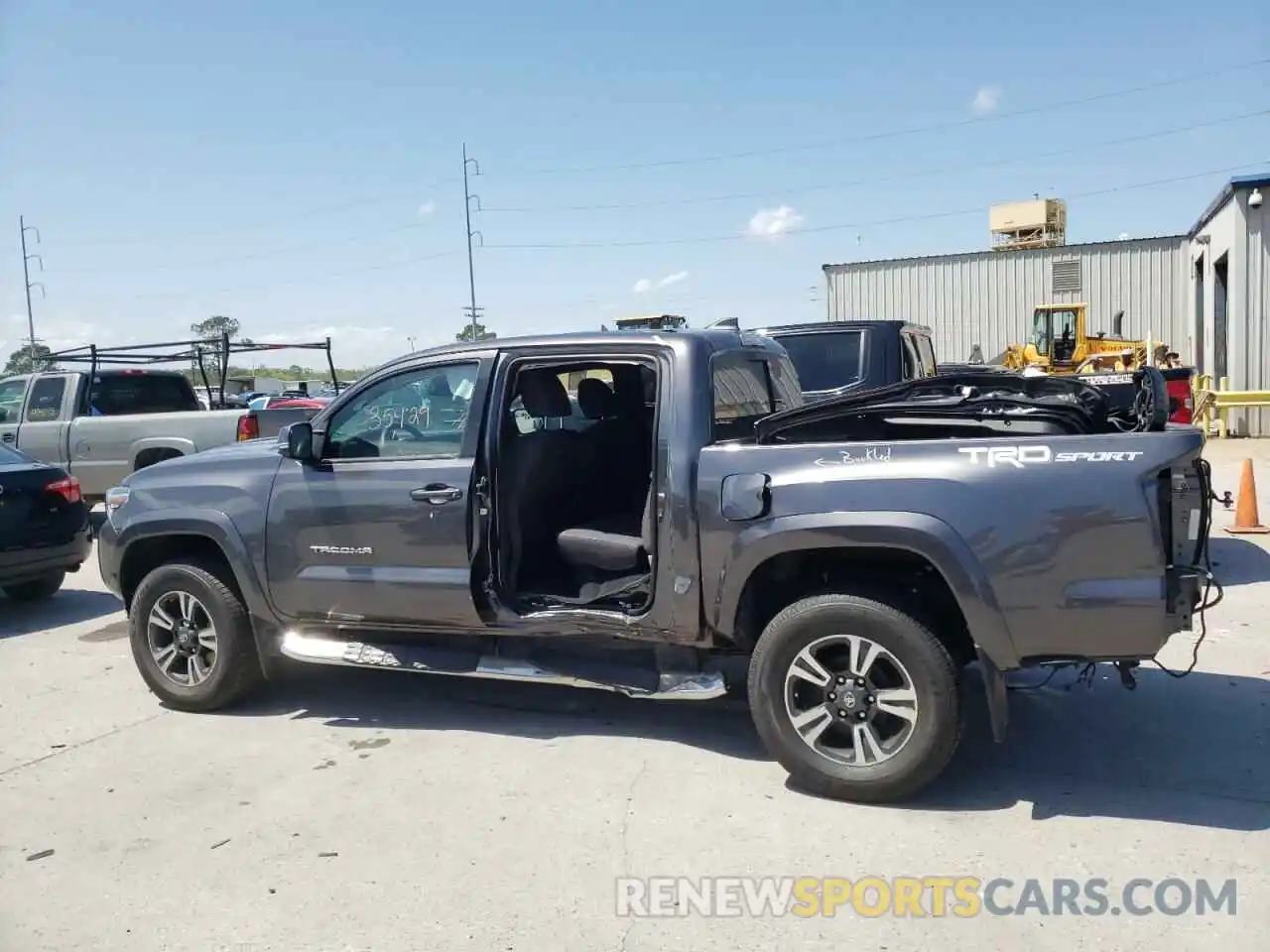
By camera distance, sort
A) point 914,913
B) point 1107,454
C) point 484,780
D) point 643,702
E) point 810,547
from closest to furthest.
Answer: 1. point 914,913
2. point 1107,454
3. point 810,547
4. point 484,780
5. point 643,702

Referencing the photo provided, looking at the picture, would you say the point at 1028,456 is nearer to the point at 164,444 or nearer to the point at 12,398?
the point at 164,444

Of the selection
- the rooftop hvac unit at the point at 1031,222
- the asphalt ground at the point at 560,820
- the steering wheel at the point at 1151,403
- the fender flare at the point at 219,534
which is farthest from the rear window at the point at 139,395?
the rooftop hvac unit at the point at 1031,222

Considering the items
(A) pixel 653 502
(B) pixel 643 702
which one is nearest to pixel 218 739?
(B) pixel 643 702

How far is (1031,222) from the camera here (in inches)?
1738

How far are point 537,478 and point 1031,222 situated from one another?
43387mm

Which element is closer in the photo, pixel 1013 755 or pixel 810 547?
pixel 810 547

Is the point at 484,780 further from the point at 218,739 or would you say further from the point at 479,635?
the point at 218,739

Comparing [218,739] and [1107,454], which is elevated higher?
[1107,454]

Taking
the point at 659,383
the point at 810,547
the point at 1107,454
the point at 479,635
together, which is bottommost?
the point at 479,635

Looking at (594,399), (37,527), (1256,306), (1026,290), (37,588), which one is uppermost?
(1026,290)

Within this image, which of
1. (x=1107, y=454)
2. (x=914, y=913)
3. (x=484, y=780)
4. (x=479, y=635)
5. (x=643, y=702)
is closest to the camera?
(x=914, y=913)

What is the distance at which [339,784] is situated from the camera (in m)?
4.78

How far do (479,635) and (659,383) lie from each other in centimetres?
154

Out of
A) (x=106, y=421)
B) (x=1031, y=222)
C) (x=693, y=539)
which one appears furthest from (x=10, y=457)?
(x=1031, y=222)
